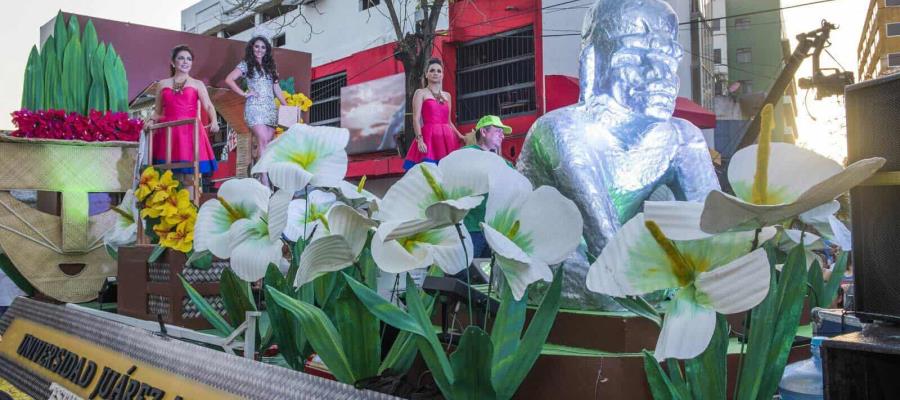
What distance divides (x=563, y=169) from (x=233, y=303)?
630 millimetres

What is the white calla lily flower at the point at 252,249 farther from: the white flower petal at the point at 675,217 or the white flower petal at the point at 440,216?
the white flower petal at the point at 675,217

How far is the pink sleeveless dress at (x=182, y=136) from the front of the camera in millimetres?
3438

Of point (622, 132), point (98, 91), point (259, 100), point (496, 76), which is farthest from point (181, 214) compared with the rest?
point (496, 76)

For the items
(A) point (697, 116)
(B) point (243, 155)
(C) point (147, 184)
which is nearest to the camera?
(C) point (147, 184)

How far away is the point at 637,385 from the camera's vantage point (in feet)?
2.76

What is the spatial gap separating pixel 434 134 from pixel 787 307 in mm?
4395

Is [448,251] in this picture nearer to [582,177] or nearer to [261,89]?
[582,177]

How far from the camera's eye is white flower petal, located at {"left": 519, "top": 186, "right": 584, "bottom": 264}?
0.68 metres

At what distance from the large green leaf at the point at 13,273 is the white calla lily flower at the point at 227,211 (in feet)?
5.69

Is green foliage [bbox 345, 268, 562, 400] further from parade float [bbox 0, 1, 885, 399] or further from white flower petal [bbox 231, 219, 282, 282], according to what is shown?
white flower petal [bbox 231, 219, 282, 282]

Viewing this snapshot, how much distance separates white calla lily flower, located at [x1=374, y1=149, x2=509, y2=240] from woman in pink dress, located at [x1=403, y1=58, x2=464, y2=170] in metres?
4.10

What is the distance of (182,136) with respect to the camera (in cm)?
374

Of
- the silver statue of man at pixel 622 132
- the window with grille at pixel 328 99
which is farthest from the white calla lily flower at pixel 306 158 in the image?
the window with grille at pixel 328 99

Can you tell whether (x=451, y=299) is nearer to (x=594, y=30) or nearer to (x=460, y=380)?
(x=460, y=380)
